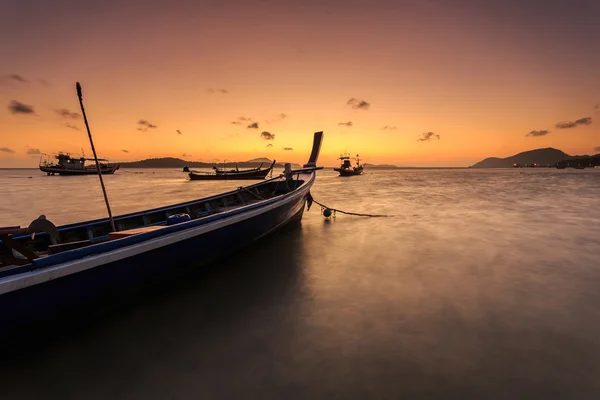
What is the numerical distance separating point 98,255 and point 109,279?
24.1 inches

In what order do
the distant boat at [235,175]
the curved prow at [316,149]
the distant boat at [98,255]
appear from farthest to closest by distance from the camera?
the distant boat at [235,175] → the curved prow at [316,149] → the distant boat at [98,255]

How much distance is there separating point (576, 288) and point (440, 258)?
3.39 metres

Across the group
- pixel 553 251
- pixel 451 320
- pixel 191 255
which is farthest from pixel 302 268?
pixel 553 251

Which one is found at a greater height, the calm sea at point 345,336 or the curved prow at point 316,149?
the curved prow at point 316,149

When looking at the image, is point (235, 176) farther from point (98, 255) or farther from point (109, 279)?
point (98, 255)

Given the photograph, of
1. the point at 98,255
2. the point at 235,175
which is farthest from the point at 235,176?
the point at 98,255

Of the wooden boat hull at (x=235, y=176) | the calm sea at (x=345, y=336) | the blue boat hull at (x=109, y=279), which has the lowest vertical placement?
the wooden boat hull at (x=235, y=176)

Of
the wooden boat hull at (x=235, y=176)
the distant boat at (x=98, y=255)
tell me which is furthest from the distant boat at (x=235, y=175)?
the distant boat at (x=98, y=255)

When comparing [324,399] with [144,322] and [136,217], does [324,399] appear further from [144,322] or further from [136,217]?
[136,217]

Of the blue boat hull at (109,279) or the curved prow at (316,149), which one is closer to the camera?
the blue boat hull at (109,279)

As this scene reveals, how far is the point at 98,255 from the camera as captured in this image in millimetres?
4660

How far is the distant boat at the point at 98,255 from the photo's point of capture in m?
4.00

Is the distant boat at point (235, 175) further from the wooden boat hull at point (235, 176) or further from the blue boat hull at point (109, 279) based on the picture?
the blue boat hull at point (109, 279)

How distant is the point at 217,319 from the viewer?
5863mm
